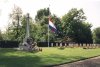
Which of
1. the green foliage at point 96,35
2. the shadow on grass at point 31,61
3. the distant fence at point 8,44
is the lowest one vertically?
the shadow on grass at point 31,61

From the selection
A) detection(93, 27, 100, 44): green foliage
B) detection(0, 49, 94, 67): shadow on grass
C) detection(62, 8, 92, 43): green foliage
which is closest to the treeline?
detection(62, 8, 92, 43): green foliage

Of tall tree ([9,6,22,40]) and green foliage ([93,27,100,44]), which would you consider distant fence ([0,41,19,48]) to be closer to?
tall tree ([9,6,22,40])

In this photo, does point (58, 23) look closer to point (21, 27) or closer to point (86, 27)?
point (86, 27)

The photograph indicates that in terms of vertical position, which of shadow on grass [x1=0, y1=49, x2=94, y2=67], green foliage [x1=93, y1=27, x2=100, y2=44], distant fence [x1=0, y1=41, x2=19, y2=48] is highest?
green foliage [x1=93, y1=27, x2=100, y2=44]

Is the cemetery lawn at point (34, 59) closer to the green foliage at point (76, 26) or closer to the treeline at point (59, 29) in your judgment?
the treeline at point (59, 29)

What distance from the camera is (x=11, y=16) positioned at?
7512 centimetres

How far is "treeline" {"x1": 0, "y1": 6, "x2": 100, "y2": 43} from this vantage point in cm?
7606

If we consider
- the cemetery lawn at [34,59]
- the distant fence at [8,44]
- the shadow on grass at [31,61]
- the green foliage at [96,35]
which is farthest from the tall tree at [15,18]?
the shadow on grass at [31,61]

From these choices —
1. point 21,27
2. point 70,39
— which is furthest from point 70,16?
point 21,27

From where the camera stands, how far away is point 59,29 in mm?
90625

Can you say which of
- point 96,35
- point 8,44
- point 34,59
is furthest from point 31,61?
point 96,35

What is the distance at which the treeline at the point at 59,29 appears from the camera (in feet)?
250

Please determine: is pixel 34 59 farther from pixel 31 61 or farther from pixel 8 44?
pixel 8 44

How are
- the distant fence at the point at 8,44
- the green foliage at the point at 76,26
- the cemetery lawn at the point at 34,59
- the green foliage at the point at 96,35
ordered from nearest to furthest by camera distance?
the cemetery lawn at the point at 34,59, the distant fence at the point at 8,44, the green foliage at the point at 76,26, the green foliage at the point at 96,35
